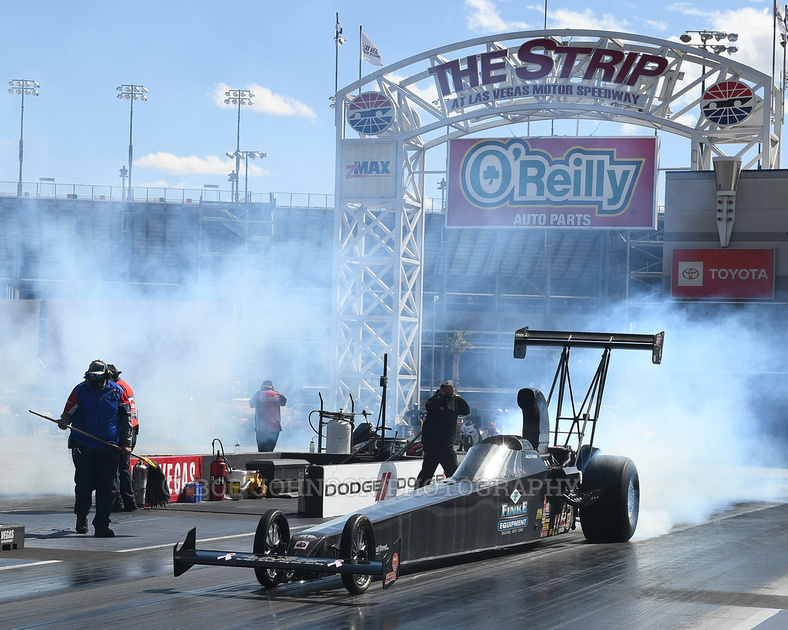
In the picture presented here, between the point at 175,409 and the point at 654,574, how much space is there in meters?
33.0

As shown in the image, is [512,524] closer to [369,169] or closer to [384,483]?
[384,483]

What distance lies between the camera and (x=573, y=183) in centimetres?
2598

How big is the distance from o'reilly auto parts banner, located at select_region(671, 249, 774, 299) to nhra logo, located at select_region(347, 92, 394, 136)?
7.92 metres

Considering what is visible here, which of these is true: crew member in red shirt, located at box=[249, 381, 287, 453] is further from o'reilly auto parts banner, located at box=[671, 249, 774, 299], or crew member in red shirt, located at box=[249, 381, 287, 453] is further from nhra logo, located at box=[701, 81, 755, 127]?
nhra logo, located at box=[701, 81, 755, 127]

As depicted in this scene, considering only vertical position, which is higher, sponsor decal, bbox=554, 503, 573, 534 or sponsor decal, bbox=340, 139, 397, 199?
sponsor decal, bbox=340, 139, 397, 199

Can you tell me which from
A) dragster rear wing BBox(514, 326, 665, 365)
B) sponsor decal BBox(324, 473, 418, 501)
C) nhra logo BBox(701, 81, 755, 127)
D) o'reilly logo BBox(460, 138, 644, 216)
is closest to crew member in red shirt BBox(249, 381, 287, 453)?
sponsor decal BBox(324, 473, 418, 501)

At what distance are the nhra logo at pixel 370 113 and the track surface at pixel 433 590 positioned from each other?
53.4 ft

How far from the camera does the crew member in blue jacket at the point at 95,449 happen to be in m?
10.9

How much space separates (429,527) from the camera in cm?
848

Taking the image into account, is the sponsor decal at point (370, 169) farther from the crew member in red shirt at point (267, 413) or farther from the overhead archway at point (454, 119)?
the crew member in red shirt at point (267, 413)

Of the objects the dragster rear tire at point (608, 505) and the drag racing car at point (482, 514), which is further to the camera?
the dragster rear tire at point (608, 505)

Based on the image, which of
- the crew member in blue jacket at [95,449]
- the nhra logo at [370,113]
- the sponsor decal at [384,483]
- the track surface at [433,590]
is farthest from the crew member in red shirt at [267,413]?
the nhra logo at [370,113]

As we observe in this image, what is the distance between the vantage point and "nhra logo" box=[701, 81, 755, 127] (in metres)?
24.3

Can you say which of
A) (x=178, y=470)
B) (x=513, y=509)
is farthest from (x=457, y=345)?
(x=513, y=509)
